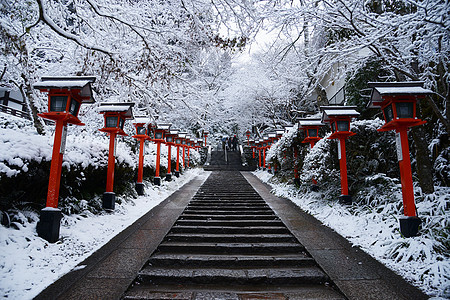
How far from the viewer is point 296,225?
5285 millimetres

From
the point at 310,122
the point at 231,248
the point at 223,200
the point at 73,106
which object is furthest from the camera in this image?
the point at 310,122

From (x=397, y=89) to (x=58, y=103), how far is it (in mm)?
5723

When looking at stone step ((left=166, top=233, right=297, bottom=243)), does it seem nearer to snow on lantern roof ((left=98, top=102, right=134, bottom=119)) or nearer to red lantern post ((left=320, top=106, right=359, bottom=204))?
red lantern post ((left=320, top=106, right=359, bottom=204))

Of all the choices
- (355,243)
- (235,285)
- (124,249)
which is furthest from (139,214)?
(355,243)

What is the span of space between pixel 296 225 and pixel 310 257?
142cm

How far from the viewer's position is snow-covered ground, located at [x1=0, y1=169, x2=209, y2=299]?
292cm

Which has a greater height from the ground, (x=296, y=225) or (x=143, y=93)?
(x=143, y=93)

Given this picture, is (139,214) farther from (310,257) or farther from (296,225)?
(310,257)

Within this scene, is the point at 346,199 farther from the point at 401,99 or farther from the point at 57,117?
the point at 57,117

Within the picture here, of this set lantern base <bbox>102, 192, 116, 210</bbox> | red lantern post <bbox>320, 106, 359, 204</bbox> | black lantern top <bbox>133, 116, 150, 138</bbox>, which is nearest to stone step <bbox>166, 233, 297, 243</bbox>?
lantern base <bbox>102, 192, 116, 210</bbox>

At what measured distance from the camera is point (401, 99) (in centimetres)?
415

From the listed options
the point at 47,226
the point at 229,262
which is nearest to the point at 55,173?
the point at 47,226

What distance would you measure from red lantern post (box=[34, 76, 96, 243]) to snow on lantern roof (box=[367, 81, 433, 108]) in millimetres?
5010

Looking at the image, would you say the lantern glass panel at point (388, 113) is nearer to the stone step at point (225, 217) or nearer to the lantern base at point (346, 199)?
the lantern base at point (346, 199)
